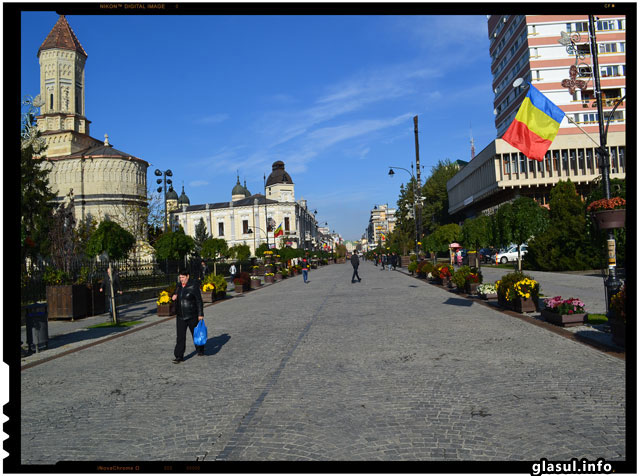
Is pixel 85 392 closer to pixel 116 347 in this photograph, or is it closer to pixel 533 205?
pixel 116 347

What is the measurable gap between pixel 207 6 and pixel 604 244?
898 cm

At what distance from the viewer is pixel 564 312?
9.56 metres

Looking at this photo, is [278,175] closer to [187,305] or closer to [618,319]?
[187,305]

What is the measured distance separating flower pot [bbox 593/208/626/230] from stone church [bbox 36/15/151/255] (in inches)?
2384

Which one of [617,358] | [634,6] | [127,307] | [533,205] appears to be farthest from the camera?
[127,307]

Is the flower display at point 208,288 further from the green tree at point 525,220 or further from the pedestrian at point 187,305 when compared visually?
the pedestrian at point 187,305

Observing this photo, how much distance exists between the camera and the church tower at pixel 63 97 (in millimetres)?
62500

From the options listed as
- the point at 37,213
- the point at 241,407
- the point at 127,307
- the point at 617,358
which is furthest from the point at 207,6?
the point at 37,213

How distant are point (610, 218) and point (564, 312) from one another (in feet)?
9.29

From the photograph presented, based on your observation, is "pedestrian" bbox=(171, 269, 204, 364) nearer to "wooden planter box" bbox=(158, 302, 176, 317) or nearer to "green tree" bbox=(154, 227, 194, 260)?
"wooden planter box" bbox=(158, 302, 176, 317)

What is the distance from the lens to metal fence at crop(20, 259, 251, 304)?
1449cm

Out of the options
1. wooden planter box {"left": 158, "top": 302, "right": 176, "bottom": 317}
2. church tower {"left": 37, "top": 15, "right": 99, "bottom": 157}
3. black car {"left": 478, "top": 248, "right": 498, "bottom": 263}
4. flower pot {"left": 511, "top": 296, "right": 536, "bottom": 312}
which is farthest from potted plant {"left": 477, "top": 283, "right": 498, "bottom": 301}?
church tower {"left": 37, "top": 15, "right": 99, "bottom": 157}

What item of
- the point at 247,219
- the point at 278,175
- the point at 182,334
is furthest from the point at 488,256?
the point at 278,175

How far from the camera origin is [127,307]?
18.4 m
